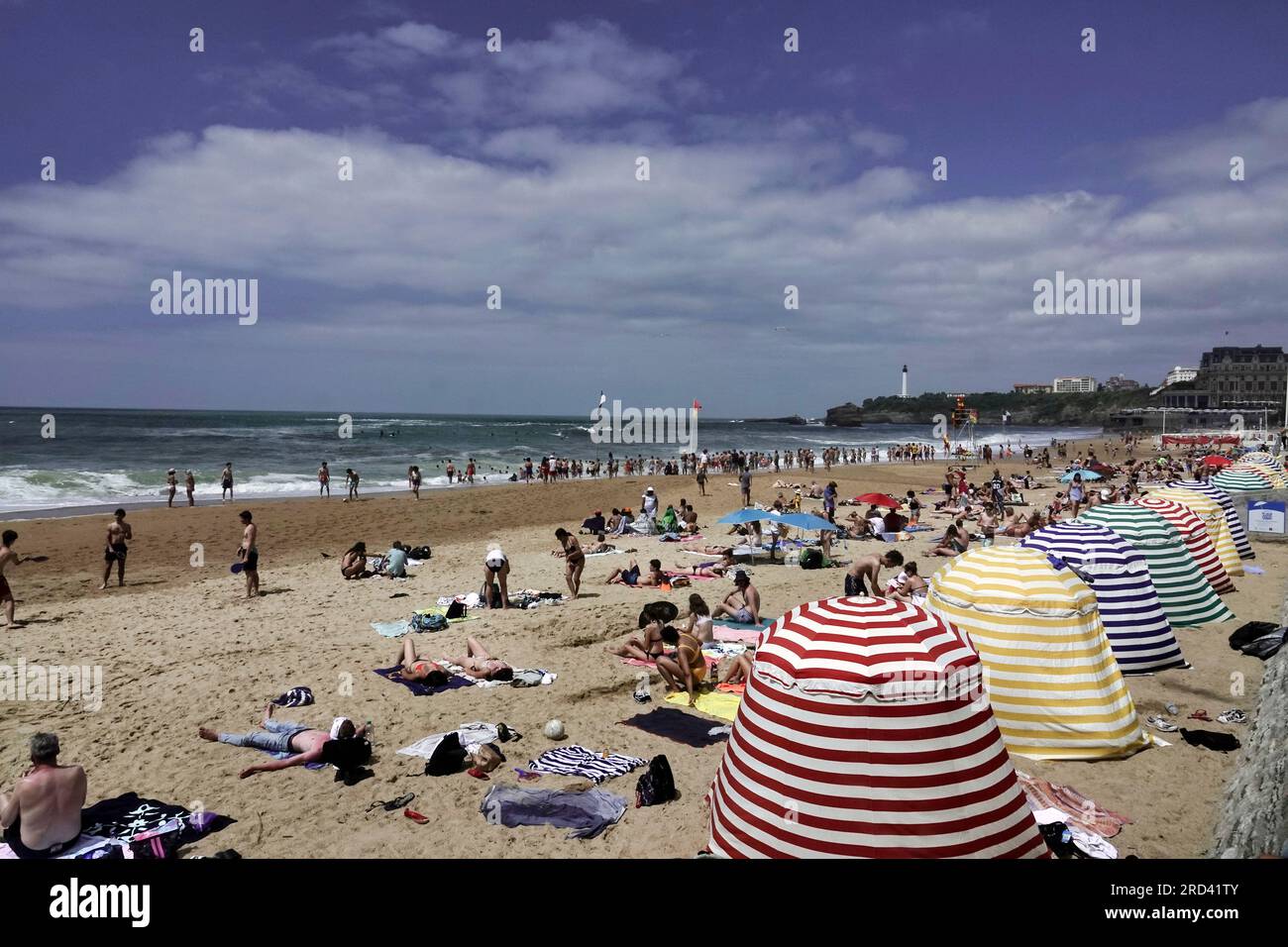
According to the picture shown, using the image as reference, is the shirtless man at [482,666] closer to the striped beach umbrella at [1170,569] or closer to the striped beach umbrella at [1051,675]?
the striped beach umbrella at [1051,675]

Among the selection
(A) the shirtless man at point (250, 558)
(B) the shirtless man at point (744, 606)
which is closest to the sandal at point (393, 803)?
(B) the shirtless man at point (744, 606)

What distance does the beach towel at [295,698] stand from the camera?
7.80 m

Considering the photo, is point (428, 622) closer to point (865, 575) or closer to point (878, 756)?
point (865, 575)

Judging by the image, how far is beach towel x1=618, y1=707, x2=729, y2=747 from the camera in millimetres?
6910

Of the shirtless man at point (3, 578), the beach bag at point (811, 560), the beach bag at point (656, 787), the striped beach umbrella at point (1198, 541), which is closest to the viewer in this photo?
the beach bag at point (656, 787)

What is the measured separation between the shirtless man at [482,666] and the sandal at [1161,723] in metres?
6.58

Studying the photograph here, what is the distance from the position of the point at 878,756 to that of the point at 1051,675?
320 centimetres

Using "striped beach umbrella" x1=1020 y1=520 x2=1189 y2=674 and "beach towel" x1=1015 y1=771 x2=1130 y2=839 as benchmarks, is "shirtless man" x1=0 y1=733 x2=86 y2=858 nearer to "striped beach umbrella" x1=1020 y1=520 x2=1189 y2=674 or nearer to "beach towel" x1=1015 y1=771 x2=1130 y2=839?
"beach towel" x1=1015 y1=771 x2=1130 y2=839

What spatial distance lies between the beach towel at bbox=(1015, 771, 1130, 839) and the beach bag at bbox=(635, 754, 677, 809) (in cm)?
255

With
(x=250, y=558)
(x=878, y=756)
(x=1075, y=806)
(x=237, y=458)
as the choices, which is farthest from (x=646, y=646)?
(x=237, y=458)

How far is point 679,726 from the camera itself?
23.8ft
